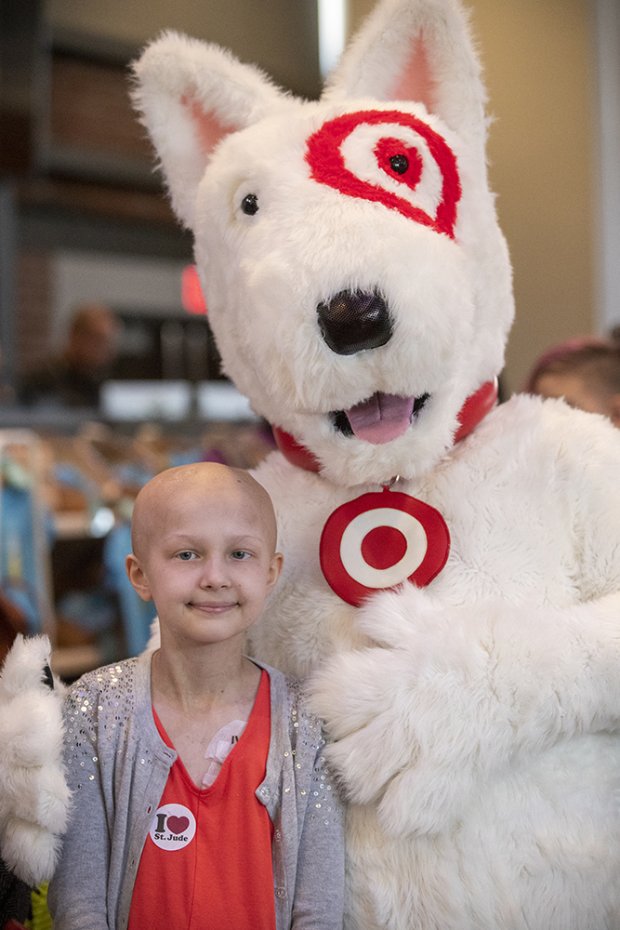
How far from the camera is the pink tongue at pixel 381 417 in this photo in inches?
37.5

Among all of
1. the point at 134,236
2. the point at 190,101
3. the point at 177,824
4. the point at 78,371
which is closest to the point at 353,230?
the point at 190,101

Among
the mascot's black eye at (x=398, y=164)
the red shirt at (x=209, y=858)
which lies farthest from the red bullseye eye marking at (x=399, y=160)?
the red shirt at (x=209, y=858)

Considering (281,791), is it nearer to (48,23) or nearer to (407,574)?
(407,574)

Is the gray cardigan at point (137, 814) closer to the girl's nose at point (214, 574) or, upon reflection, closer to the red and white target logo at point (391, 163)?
the girl's nose at point (214, 574)

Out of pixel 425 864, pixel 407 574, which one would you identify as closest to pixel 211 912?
pixel 425 864

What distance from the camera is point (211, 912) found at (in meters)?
0.90

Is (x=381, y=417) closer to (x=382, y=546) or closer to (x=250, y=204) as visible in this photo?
(x=382, y=546)

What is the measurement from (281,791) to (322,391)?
1.27 feet

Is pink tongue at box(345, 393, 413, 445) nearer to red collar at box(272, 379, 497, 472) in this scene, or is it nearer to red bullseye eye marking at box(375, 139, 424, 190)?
red collar at box(272, 379, 497, 472)

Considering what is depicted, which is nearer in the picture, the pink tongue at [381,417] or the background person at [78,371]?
the pink tongue at [381,417]

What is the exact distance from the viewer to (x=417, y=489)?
1.05m

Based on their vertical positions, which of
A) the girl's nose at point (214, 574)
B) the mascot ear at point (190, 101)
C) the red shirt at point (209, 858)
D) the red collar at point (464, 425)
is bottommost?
the red shirt at point (209, 858)

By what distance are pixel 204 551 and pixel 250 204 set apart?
37cm

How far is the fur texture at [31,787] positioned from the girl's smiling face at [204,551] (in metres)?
0.15
